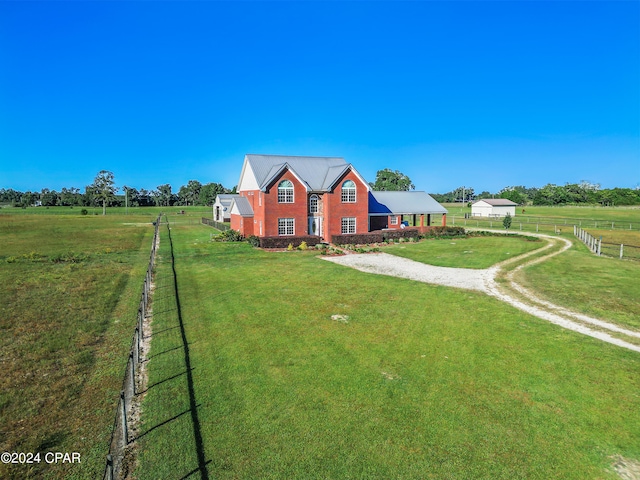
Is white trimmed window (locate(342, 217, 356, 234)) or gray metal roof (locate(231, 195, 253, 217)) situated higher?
gray metal roof (locate(231, 195, 253, 217))

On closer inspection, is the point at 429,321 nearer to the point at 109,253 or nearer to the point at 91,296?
the point at 91,296

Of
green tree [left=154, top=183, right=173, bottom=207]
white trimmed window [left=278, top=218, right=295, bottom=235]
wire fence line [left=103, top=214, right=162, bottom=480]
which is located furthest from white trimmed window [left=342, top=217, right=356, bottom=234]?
green tree [left=154, top=183, right=173, bottom=207]

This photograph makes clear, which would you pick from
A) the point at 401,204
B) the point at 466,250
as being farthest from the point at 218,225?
the point at 466,250

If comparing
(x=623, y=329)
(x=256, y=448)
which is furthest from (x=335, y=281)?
(x=256, y=448)

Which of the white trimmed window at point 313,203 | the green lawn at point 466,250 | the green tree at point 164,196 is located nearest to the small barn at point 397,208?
the green lawn at point 466,250

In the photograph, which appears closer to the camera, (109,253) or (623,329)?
(623,329)

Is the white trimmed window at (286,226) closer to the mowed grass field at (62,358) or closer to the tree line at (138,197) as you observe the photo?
the mowed grass field at (62,358)

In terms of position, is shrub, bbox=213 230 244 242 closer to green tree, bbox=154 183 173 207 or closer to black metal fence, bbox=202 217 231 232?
black metal fence, bbox=202 217 231 232
